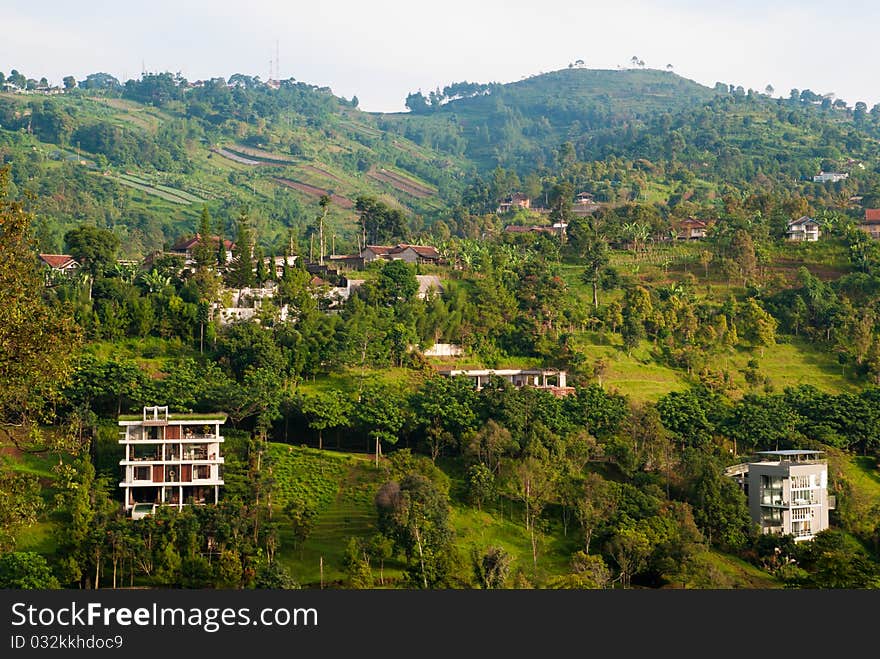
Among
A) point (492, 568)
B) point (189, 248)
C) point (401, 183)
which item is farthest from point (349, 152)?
point (492, 568)

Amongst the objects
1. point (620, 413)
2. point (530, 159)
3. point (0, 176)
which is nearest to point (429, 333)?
point (620, 413)

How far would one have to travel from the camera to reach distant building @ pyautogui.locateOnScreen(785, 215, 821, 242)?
61125 millimetres

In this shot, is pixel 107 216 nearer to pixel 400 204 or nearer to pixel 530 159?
pixel 400 204

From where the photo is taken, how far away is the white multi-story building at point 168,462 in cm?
3419

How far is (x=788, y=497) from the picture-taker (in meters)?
37.8

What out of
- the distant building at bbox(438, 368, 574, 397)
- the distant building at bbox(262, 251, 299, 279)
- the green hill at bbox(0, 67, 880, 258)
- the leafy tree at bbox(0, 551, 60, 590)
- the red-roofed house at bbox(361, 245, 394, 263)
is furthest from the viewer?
the green hill at bbox(0, 67, 880, 258)

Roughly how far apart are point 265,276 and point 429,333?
705 centimetres

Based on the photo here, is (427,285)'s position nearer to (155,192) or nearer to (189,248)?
(189,248)

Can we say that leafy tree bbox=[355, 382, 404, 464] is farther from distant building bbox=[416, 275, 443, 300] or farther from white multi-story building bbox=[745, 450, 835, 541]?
white multi-story building bbox=[745, 450, 835, 541]

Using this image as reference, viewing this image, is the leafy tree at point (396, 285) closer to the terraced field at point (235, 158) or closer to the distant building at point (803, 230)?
the distant building at point (803, 230)

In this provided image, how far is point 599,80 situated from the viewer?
579 feet

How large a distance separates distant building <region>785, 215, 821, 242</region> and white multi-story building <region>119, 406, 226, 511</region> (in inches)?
1450

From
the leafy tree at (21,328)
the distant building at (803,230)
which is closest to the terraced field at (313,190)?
the distant building at (803,230)

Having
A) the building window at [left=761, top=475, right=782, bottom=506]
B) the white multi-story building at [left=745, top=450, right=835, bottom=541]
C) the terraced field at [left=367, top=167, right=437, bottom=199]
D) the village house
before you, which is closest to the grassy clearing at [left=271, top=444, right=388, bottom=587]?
the village house
